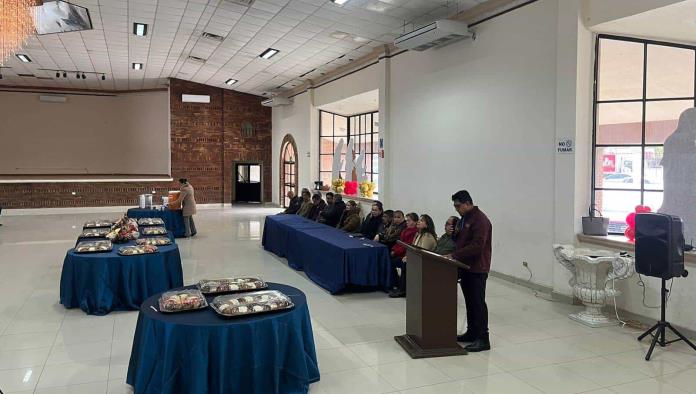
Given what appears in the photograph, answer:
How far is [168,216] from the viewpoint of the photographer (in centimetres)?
1080

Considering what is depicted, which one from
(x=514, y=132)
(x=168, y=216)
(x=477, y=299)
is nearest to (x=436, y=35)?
(x=514, y=132)

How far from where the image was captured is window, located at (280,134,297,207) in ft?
53.2

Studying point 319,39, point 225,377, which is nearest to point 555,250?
point 225,377

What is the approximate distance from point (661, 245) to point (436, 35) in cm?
421

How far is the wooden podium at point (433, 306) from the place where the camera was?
4.19m

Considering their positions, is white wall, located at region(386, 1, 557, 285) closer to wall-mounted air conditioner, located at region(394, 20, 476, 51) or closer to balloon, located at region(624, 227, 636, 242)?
wall-mounted air conditioner, located at region(394, 20, 476, 51)

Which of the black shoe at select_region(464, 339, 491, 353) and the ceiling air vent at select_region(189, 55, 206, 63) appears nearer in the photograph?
the black shoe at select_region(464, 339, 491, 353)

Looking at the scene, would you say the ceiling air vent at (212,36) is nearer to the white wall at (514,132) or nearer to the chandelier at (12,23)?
the white wall at (514,132)

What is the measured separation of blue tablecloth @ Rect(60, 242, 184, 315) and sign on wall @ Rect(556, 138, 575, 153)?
4.62 meters

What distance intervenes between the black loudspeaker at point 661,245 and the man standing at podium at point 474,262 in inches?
50.8

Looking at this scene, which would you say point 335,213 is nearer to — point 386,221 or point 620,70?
point 386,221

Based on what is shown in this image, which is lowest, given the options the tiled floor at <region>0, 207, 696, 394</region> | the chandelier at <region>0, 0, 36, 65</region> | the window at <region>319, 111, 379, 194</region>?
the tiled floor at <region>0, 207, 696, 394</region>

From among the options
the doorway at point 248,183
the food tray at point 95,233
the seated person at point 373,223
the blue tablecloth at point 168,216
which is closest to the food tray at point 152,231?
the food tray at point 95,233

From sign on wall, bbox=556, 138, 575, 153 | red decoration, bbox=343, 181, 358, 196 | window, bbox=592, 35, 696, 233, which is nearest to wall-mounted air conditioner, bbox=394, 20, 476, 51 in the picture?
window, bbox=592, 35, 696, 233
